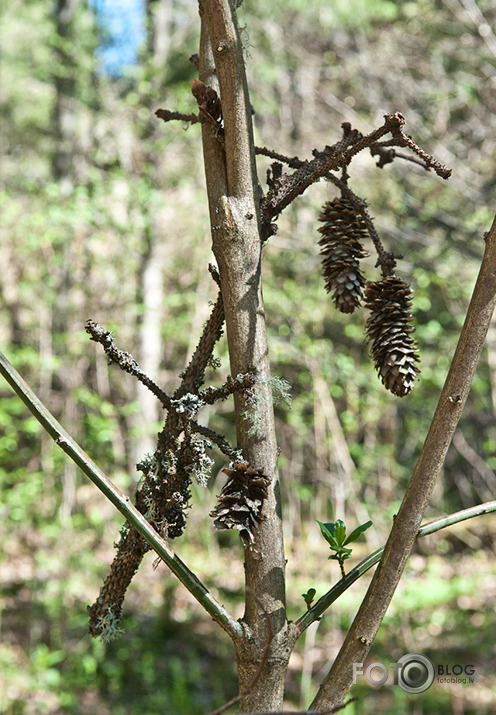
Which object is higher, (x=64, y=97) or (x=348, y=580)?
(x=64, y=97)

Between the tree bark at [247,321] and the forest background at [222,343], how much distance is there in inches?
103

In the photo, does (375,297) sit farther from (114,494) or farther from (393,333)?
(114,494)

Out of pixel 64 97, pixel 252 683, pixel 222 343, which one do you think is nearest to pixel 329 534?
pixel 252 683

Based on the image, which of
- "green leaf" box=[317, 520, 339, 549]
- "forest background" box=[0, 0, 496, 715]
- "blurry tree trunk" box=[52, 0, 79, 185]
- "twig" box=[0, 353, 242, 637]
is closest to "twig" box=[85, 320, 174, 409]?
"twig" box=[0, 353, 242, 637]

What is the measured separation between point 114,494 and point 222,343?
358 cm

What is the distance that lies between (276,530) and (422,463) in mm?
195

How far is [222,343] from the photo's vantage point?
4246mm

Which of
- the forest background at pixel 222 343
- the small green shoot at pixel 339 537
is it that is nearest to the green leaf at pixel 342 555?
the small green shoot at pixel 339 537

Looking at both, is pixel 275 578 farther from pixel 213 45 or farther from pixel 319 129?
pixel 319 129

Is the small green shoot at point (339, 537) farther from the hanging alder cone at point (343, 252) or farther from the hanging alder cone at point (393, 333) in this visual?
the hanging alder cone at point (343, 252)

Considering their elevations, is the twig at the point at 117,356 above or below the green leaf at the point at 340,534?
above

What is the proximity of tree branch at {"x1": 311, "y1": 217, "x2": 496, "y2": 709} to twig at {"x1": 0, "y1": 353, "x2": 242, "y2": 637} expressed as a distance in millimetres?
140

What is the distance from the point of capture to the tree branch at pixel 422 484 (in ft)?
2.29

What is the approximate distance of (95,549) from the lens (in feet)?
15.6
